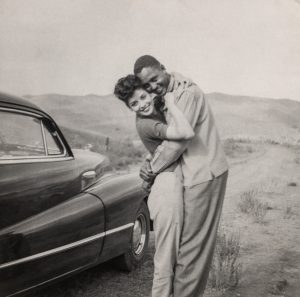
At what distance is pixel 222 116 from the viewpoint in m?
25.0

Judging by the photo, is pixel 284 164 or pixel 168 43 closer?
pixel 168 43

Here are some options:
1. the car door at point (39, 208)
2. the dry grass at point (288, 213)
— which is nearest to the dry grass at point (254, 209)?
Result: the dry grass at point (288, 213)

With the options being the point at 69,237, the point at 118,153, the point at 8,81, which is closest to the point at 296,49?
the point at 118,153

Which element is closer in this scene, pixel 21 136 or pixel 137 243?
pixel 21 136

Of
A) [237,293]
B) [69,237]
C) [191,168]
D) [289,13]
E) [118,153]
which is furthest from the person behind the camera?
[118,153]

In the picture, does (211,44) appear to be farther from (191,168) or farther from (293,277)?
(191,168)

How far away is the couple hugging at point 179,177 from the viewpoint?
7.89 feet

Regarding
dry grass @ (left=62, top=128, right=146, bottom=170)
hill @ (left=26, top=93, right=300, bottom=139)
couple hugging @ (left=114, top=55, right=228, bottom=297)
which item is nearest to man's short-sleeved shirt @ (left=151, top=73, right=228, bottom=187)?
couple hugging @ (left=114, top=55, right=228, bottom=297)

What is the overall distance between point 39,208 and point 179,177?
1.00m

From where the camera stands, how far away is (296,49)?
10.5 meters

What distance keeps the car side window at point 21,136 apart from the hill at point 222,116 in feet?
38.8

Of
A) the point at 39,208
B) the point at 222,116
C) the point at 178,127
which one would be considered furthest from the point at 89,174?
the point at 222,116

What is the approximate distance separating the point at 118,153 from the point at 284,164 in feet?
15.6

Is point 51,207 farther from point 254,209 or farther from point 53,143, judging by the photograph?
point 254,209
